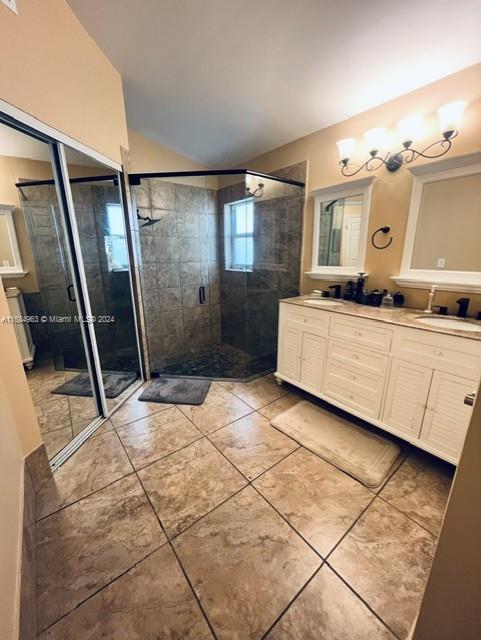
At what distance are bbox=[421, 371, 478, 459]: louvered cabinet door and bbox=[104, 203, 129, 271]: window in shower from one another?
2.76 m

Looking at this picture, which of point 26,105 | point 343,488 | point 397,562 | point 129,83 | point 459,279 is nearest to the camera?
point 397,562

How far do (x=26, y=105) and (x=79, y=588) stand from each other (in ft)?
7.61

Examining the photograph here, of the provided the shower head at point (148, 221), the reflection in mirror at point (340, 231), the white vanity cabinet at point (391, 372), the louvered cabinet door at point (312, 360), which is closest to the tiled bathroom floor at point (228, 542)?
the white vanity cabinet at point (391, 372)

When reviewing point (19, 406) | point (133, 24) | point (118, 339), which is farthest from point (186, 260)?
point (19, 406)

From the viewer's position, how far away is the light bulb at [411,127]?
1.87 metres

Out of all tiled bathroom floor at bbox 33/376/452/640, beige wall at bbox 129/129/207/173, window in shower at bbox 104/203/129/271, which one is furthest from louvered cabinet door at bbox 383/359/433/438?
beige wall at bbox 129/129/207/173

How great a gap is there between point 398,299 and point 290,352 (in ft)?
3.39

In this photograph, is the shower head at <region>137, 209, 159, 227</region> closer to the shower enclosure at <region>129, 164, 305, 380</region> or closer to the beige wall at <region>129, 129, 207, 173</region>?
the shower enclosure at <region>129, 164, 305, 380</region>

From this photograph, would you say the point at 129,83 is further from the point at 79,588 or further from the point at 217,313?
the point at 79,588

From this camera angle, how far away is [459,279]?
6.13 feet

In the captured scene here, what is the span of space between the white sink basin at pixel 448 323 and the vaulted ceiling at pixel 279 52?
1641 mm

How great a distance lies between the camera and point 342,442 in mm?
1889

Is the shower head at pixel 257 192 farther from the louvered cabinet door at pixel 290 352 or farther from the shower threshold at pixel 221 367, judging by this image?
the shower threshold at pixel 221 367

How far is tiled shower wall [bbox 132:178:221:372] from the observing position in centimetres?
304
